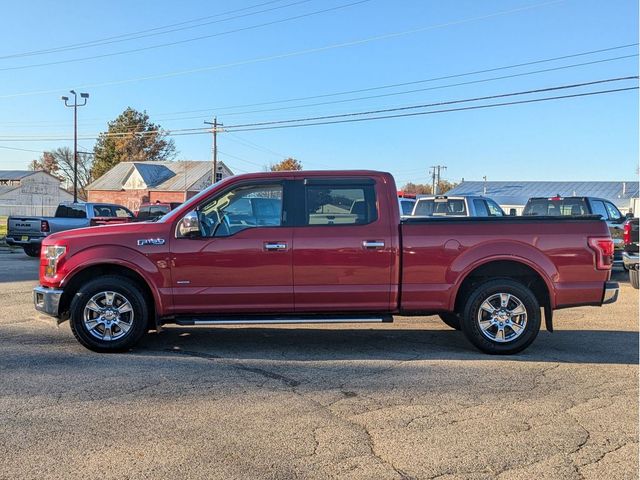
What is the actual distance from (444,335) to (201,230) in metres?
3.44

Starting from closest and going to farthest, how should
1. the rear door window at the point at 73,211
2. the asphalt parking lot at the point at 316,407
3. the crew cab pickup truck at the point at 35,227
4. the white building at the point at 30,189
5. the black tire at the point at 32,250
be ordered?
the asphalt parking lot at the point at 316,407, the crew cab pickup truck at the point at 35,227, the black tire at the point at 32,250, the rear door window at the point at 73,211, the white building at the point at 30,189

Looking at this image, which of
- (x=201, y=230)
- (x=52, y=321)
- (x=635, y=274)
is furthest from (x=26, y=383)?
(x=635, y=274)

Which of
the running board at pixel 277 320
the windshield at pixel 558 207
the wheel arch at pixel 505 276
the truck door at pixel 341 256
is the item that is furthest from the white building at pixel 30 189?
the wheel arch at pixel 505 276

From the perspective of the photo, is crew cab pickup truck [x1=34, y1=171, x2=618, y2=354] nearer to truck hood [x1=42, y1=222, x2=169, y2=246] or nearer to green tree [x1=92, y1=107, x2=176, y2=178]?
truck hood [x1=42, y1=222, x2=169, y2=246]

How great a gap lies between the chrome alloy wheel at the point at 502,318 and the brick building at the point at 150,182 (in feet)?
196

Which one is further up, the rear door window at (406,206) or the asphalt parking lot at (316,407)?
the rear door window at (406,206)

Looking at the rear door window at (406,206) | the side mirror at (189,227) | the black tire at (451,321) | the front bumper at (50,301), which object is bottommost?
the black tire at (451,321)

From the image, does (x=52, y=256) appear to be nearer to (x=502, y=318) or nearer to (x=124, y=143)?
(x=502, y=318)

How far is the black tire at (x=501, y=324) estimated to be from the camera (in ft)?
20.2

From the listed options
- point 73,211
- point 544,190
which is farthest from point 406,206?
point 544,190

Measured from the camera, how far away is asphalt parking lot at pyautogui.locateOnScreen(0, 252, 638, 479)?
11.7ft

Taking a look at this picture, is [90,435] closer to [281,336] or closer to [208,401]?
[208,401]

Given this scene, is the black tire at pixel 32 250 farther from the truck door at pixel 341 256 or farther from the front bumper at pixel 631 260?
the front bumper at pixel 631 260

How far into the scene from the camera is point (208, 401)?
4.66m
